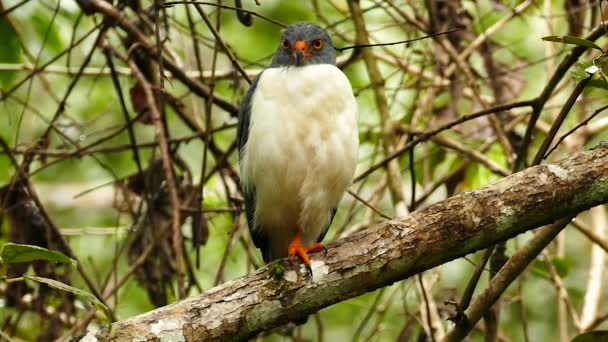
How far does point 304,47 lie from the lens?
4191mm

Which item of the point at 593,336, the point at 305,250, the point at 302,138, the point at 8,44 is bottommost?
the point at 593,336

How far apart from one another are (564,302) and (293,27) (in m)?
2.24

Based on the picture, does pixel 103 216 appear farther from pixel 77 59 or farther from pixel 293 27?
pixel 293 27

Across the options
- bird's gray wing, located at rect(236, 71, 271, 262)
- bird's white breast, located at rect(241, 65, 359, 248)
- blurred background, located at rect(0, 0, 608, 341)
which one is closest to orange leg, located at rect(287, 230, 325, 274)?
bird's white breast, located at rect(241, 65, 359, 248)

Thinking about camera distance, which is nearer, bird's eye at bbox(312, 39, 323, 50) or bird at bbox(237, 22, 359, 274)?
bird at bbox(237, 22, 359, 274)

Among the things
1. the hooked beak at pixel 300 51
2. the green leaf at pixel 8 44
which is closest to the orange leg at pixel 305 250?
the hooked beak at pixel 300 51

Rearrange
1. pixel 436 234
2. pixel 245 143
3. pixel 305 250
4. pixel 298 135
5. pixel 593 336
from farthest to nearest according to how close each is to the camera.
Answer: pixel 245 143
pixel 298 135
pixel 593 336
pixel 305 250
pixel 436 234

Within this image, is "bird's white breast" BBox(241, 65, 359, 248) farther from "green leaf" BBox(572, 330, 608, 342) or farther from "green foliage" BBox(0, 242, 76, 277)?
"green foliage" BBox(0, 242, 76, 277)

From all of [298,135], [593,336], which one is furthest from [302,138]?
[593,336]

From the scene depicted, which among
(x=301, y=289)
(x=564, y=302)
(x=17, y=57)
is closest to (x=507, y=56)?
(x=564, y=302)

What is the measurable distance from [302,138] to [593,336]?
1520mm

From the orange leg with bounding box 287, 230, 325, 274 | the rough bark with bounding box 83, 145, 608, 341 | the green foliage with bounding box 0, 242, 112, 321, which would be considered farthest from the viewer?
the orange leg with bounding box 287, 230, 325, 274

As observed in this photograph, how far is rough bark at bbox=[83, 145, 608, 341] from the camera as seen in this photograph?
3.13 metres

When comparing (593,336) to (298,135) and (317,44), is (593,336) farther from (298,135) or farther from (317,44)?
(317,44)
